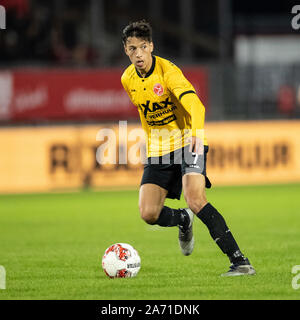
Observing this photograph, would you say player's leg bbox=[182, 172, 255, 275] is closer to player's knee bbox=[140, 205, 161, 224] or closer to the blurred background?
player's knee bbox=[140, 205, 161, 224]

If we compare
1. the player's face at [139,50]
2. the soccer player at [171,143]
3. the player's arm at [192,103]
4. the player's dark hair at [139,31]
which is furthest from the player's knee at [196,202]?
the player's dark hair at [139,31]

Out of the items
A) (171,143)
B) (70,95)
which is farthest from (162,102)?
(70,95)

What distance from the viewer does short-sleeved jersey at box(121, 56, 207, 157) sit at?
8383mm

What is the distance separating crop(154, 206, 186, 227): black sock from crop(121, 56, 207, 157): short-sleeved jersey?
61cm

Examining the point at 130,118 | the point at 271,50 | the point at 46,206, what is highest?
the point at 271,50

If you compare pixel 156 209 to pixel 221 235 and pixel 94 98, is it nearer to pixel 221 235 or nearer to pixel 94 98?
pixel 221 235

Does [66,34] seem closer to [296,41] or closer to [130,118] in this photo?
[130,118]

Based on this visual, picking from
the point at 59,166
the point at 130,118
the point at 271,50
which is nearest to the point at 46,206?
the point at 59,166

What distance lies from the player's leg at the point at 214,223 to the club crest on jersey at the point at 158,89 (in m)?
0.88

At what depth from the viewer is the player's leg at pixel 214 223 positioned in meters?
7.83

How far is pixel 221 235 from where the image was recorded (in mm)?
A: 7848

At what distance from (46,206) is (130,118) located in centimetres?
437

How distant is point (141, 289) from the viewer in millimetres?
7391

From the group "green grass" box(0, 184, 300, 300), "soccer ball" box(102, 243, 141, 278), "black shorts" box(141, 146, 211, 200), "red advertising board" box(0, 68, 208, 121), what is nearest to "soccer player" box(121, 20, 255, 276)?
"black shorts" box(141, 146, 211, 200)
